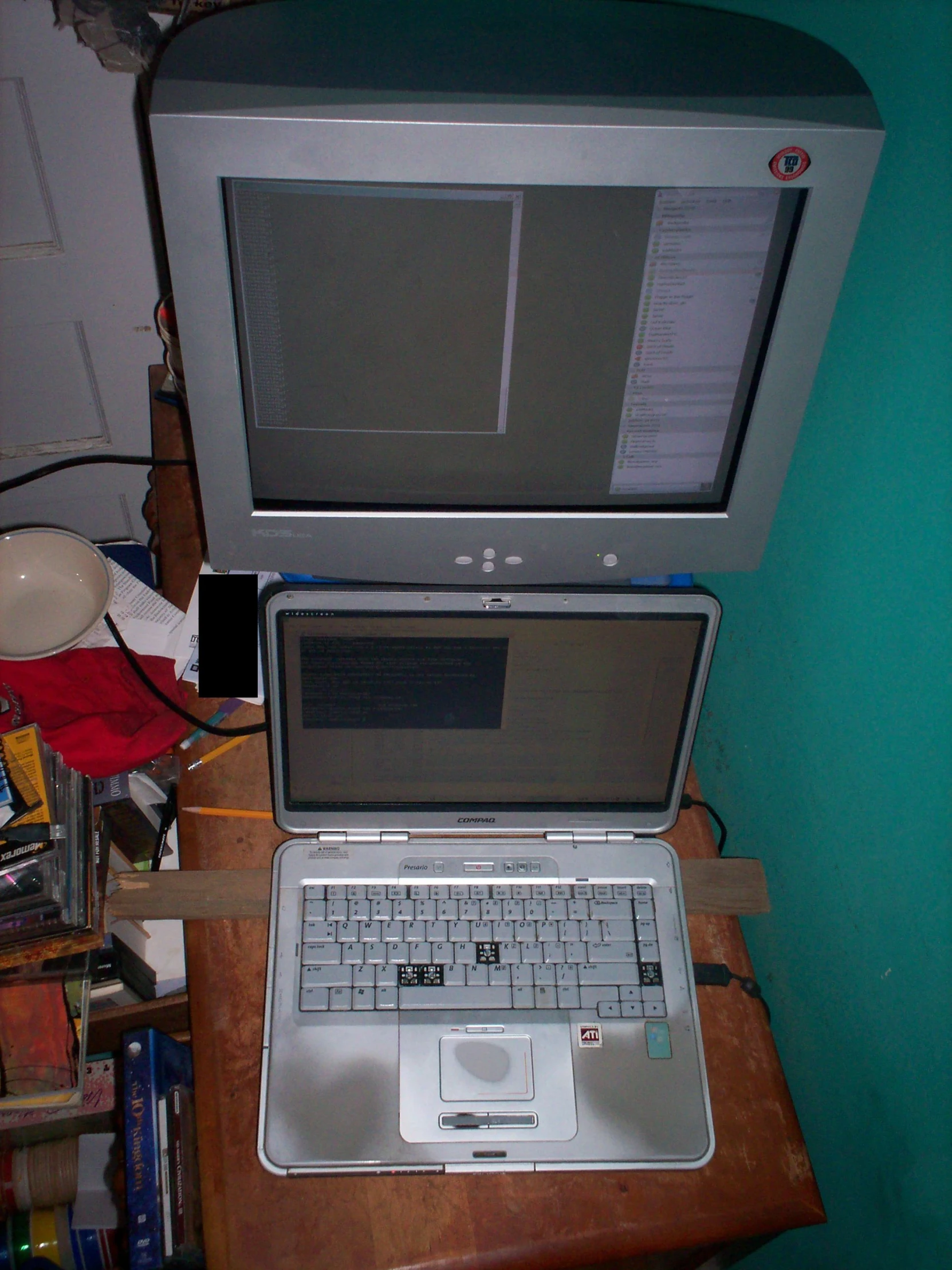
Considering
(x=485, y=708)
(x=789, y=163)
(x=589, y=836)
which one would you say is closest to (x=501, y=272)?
(x=789, y=163)

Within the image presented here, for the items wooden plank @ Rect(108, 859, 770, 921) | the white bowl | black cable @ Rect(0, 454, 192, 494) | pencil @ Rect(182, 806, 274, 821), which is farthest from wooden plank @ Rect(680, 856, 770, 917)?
black cable @ Rect(0, 454, 192, 494)

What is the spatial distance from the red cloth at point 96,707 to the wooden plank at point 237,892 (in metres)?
0.18

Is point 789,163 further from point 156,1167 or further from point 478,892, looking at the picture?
point 156,1167

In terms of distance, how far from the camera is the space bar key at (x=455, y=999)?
78 cm

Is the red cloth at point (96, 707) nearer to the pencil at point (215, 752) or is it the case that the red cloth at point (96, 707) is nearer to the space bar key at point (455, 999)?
the pencil at point (215, 752)

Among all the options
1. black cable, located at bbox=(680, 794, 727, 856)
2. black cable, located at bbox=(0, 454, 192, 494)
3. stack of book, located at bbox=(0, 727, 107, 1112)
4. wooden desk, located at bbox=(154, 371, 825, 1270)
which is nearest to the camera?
wooden desk, located at bbox=(154, 371, 825, 1270)

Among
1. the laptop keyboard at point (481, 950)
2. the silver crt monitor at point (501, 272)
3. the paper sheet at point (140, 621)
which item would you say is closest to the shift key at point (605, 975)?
the laptop keyboard at point (481, 950)

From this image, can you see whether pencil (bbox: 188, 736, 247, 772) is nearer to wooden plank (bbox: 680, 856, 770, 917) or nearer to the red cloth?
the red cloth

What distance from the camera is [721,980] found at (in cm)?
Answer: 84

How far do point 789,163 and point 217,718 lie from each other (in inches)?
30.4

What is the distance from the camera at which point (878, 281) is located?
0.64 metres

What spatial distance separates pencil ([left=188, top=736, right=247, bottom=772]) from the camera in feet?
3.20

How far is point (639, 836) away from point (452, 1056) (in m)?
0.27

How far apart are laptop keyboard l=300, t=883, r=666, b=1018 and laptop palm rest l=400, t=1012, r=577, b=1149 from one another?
0.02 m
